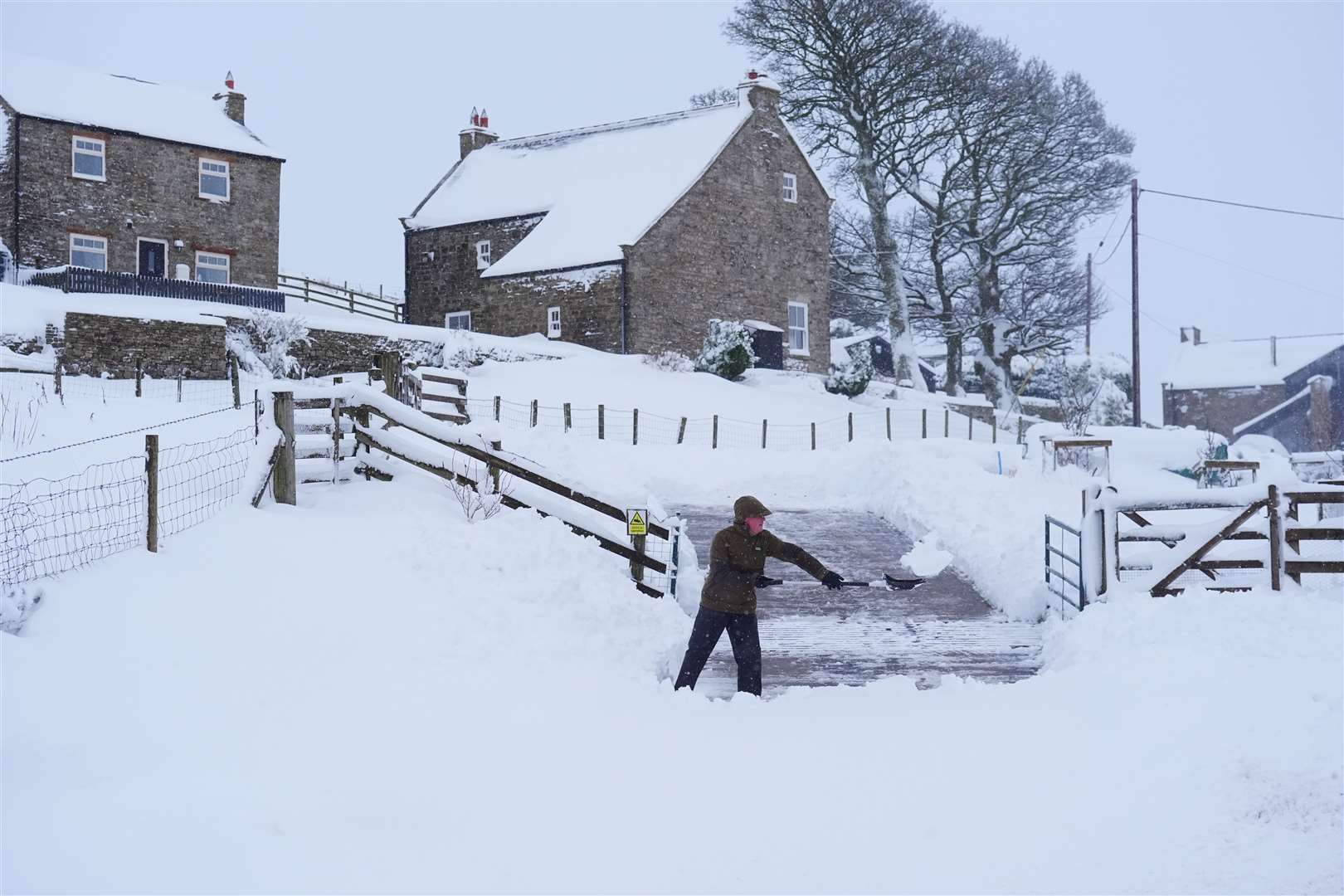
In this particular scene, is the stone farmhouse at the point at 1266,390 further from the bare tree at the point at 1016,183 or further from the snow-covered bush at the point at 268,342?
the snow-covered bush at the point at 268,342

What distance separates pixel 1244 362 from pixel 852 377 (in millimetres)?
36288

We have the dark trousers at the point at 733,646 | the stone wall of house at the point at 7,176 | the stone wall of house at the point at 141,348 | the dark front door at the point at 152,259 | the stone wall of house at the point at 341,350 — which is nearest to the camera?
the dark trousers at the point at 733,646

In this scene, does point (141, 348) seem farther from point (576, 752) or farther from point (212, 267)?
point (576, 752)

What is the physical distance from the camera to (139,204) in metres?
36.7

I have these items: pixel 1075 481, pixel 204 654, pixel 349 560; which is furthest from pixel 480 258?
pixel 204 654

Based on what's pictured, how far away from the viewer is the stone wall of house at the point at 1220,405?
6231cm

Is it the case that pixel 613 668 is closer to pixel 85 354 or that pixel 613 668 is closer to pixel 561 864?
Result: pixel 561 864

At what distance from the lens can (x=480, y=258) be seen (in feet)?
141

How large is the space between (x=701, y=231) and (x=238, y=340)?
15.7 meters

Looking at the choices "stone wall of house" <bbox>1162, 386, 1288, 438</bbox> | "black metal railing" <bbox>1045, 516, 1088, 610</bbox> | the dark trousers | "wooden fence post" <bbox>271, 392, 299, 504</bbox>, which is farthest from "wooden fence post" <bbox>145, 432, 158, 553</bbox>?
"stone wall of house" <bbox>1162, 386, 1288, 438</bbox>

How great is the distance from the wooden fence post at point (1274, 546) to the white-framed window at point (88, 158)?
34.3m

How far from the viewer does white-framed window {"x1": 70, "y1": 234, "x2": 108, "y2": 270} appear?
35.6 meters

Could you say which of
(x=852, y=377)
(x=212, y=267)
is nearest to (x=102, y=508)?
(x=852, y=377)

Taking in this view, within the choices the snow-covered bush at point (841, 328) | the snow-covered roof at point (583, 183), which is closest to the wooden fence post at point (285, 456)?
the snow-covered roof at point (583, 183)
